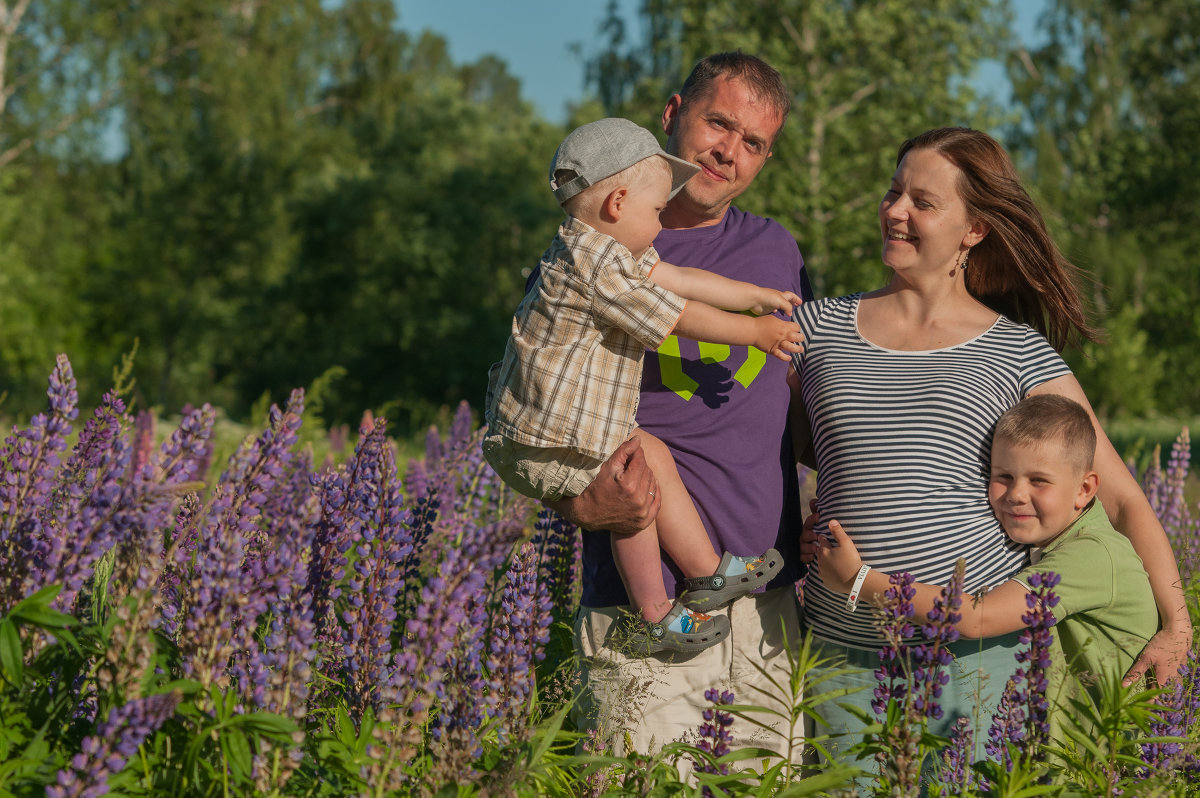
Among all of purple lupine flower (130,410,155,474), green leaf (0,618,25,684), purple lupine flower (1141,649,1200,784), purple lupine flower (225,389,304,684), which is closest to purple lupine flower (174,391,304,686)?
purple lupine flower (225,389,304,684)

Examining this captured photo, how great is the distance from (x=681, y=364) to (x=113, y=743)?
6.30 ft

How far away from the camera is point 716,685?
323 centimetres

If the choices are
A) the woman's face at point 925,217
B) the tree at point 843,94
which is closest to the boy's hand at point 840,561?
the woman's face at point 925,217

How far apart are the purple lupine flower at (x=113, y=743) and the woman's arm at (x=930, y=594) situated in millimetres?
1707

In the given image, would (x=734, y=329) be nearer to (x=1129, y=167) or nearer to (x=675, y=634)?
(x=675, y=634)

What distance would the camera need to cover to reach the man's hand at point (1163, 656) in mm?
2939

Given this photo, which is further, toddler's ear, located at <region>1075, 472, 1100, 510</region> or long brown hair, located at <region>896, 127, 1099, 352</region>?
long brown hair, located at <region>896, 127, 1099, 352</region>

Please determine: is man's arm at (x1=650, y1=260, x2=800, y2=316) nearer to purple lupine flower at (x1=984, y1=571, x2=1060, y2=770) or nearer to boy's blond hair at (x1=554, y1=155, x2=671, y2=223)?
boy's blond hair at (x1=554, y1=155, x2=671, y2=223)

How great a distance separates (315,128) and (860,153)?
23.6m

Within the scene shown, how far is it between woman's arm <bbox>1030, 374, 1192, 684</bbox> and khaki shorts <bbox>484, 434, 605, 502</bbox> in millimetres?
1374

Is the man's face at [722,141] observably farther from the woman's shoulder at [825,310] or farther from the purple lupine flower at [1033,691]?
the purple lupine flower at [1033,691]

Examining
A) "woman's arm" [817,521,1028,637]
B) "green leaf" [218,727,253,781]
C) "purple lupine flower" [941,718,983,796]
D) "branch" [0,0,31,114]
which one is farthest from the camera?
"branch" [0,0,31,114]

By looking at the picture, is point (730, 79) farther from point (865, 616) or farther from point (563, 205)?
point (865, 616)

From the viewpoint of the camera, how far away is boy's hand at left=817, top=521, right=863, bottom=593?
9.53 ft
